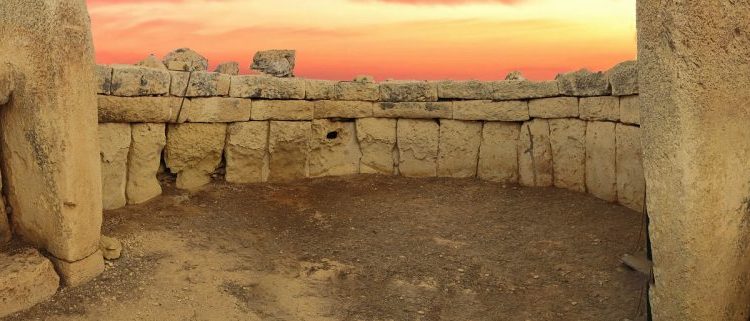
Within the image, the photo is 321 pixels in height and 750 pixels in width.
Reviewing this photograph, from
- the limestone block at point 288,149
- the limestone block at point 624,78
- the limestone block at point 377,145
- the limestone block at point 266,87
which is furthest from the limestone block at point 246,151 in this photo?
the limestone block at point 624,78

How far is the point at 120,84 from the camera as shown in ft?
24.1

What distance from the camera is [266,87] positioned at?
8.85m

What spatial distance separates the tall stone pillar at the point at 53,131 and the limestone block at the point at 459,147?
5.53m

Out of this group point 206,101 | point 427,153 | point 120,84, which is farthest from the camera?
point 427,153

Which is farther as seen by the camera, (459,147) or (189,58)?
(189,58)

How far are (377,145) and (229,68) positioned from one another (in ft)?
8.80

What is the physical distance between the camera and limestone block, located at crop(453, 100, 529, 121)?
9242 millimetres

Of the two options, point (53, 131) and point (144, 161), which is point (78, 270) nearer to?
point (53, 131)

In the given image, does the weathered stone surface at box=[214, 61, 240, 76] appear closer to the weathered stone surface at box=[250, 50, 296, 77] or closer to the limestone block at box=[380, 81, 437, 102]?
the weathered stone surface at box=[250, 50, 296, 77]

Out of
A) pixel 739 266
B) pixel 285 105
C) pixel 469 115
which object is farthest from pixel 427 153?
pixel 739 266

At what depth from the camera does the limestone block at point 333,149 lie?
968 cm

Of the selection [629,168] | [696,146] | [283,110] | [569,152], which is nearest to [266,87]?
[283,110]

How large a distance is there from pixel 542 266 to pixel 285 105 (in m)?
4.45

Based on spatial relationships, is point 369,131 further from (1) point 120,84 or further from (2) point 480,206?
(1) point 120,84
